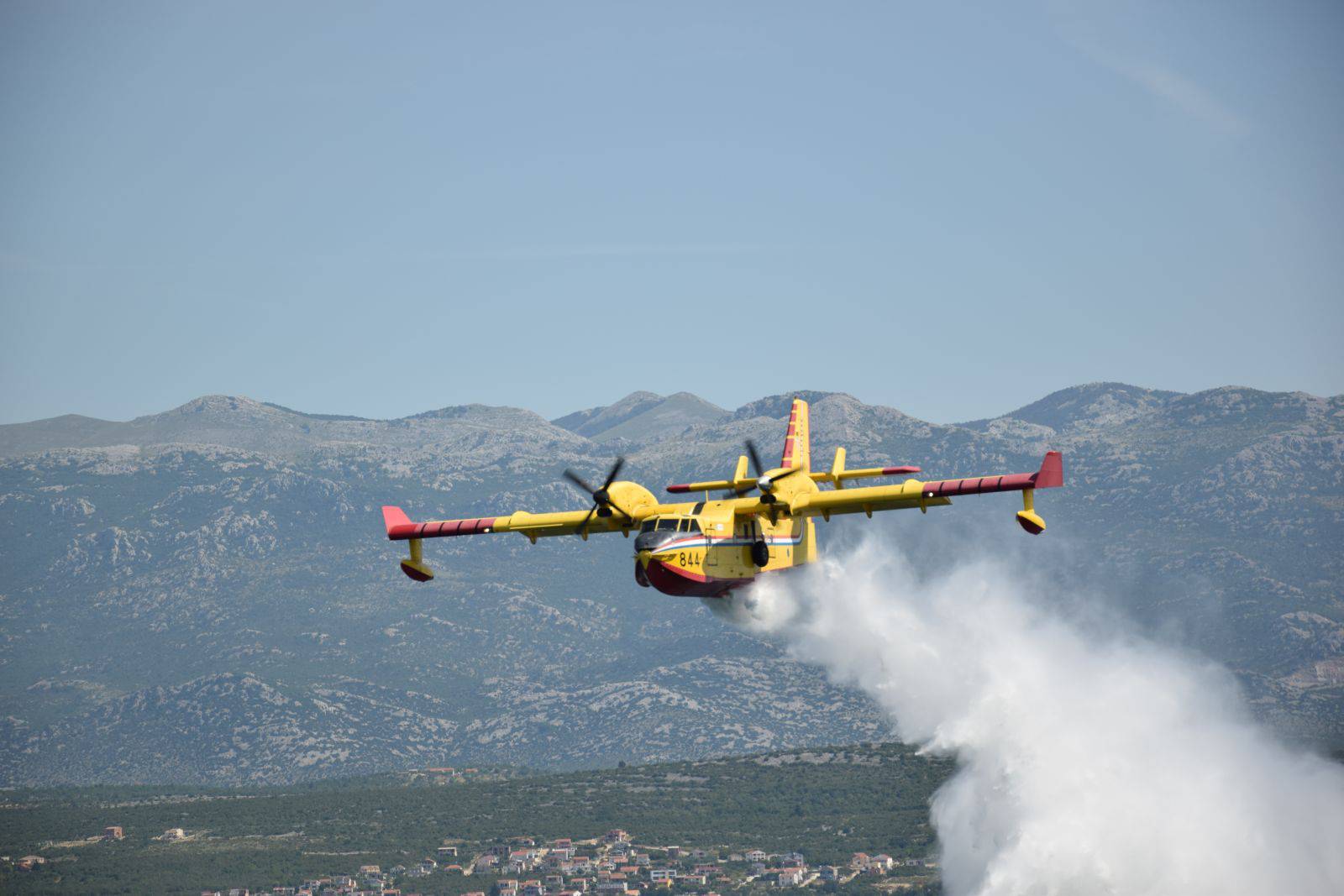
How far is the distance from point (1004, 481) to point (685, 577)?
14.2 m

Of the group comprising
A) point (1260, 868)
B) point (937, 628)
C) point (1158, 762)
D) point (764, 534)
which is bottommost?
point (1260, 868)

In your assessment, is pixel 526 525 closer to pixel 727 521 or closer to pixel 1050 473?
pixel 727 521

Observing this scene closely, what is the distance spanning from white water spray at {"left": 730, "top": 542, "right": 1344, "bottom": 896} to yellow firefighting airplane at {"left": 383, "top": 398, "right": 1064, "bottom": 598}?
21462mm

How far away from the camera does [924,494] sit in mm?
65688

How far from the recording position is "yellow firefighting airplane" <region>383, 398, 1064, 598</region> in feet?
208

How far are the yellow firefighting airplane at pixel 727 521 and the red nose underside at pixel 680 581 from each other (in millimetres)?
47

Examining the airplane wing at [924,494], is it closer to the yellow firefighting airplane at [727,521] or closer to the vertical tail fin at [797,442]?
the yellow firefighting airplane at [727,521]

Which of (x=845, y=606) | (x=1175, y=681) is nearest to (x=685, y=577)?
(x=845, y=606)

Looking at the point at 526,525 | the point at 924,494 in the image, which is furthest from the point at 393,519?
the point at 924,494

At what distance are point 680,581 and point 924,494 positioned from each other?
440 inches

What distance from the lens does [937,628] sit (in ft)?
290

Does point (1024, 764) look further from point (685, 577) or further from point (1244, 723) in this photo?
point (685, 577)

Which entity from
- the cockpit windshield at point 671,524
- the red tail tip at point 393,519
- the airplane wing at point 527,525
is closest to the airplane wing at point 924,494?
the cockpit windshield at point 671,524

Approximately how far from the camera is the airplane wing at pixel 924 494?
62719mm
